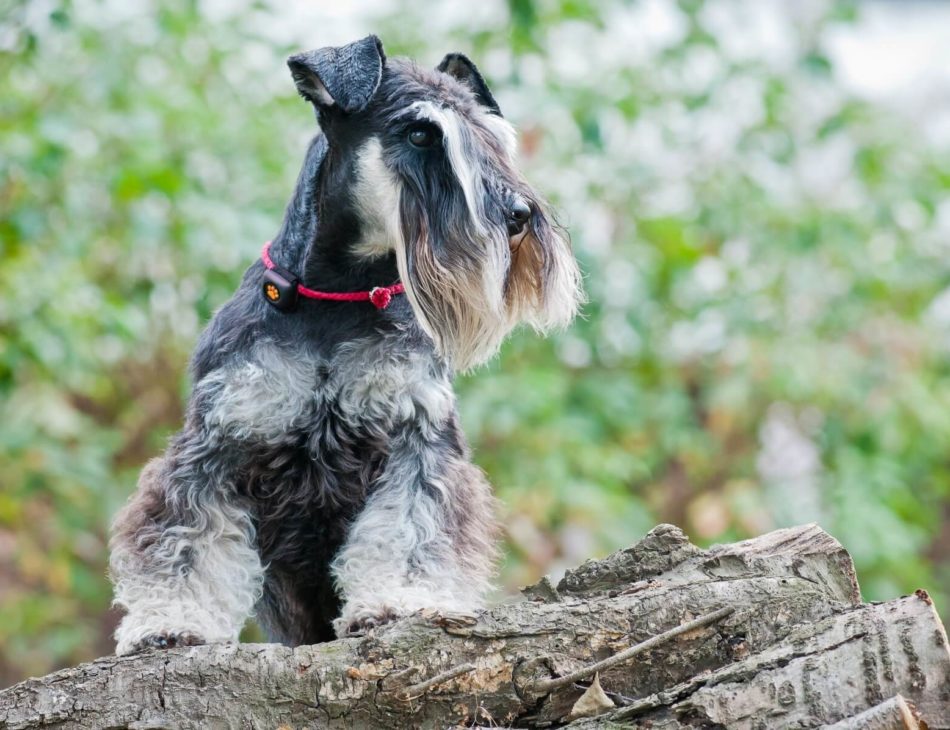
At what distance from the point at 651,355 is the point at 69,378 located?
4.15m

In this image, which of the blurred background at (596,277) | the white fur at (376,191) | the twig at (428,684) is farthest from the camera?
the blurred background at (596,277)

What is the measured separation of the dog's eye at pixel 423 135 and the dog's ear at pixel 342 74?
182mm

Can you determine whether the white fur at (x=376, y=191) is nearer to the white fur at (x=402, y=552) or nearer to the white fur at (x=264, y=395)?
the white fur at (x=264, y=395)

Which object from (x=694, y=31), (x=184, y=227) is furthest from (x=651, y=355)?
(x=184, y=227)

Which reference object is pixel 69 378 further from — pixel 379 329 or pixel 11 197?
pixel 379 329

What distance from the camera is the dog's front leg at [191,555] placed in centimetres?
397

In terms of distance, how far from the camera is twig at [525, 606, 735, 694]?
3471 mm

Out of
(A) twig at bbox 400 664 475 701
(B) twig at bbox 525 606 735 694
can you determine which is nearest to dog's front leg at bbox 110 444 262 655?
(A) twig at bbox 400 664 475 701

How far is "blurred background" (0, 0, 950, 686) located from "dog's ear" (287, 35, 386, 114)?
104 inches

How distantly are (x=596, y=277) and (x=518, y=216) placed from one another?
399 cm

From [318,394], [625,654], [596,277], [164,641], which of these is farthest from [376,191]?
[596,277]

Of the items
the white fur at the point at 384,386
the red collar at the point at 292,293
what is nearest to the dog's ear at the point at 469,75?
the red collar at the point at 292,293

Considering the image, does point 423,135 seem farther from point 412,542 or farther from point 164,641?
point 164,641

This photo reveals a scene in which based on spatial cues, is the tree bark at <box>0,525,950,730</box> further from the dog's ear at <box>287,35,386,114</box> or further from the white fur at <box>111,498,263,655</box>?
the dog's ear at <box>287,35,386,114</box>
